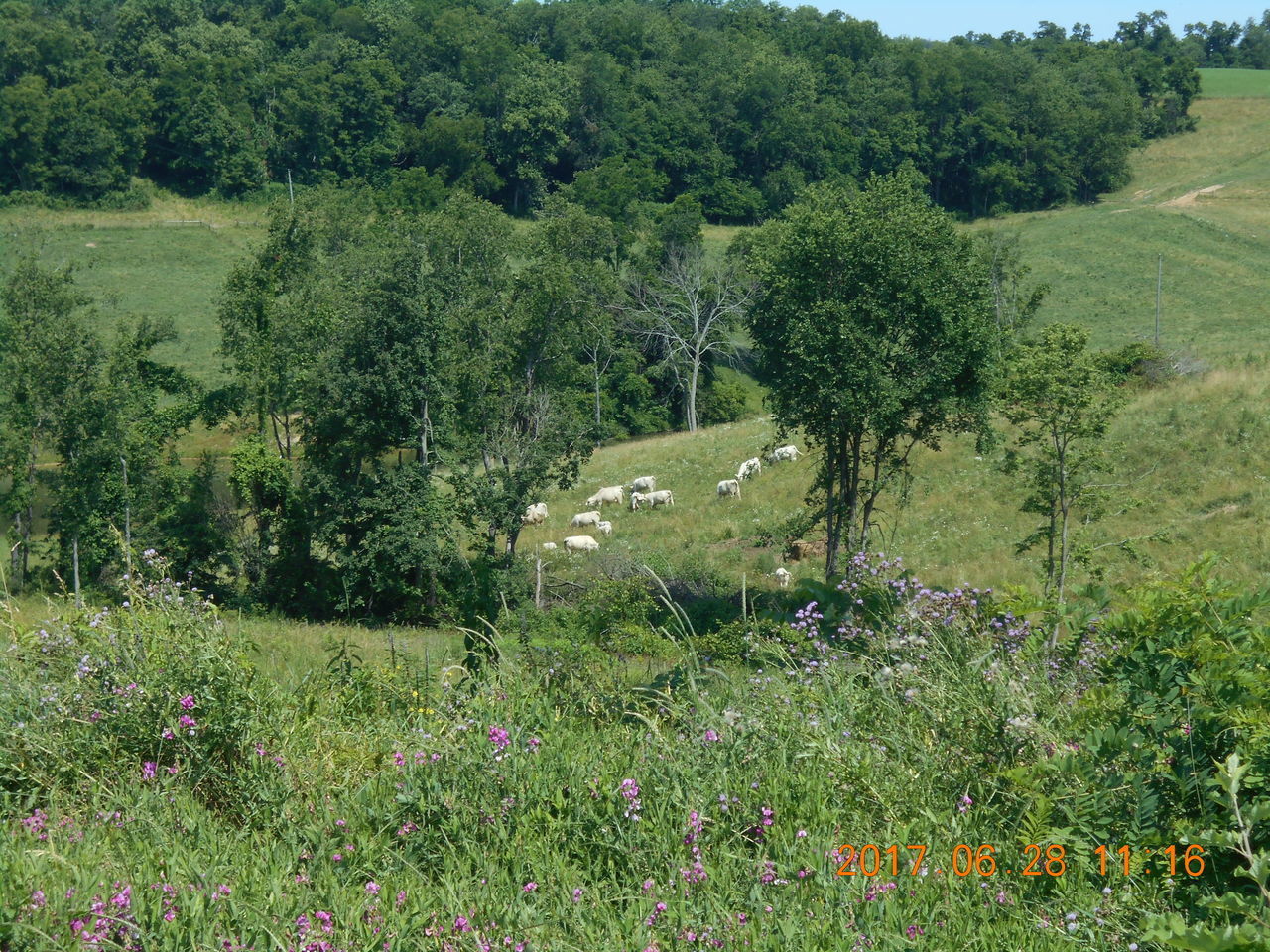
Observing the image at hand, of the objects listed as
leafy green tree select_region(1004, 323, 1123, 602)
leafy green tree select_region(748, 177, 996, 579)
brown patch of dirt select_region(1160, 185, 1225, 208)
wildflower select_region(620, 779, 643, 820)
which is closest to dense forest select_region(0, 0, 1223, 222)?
brown patch of dirt select_region(1160, 185, 1225, 208)

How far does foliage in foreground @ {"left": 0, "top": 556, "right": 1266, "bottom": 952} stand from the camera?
3.85 metres

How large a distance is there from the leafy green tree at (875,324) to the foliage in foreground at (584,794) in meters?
16.8

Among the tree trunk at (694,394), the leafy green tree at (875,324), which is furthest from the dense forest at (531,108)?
the leafy green tree at (875,324)

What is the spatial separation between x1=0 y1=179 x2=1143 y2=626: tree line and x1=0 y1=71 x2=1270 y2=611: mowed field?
203 cm

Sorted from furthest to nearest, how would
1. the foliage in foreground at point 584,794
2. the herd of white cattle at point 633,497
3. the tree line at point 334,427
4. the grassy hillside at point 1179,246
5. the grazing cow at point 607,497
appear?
the grassy hillside at point 1179,246 → the grazing cow at point 607,497 → the herd of white cattle at point 633,497 → the tree line at point 334,427 → the foliage in foreground at point 584,794

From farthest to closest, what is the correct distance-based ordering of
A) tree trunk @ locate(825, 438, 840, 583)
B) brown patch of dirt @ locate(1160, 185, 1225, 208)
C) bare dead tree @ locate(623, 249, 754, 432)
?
brown patch of dirt @ locate(1160, 185, 1225, 208) < bare dead tree @ locate(623, 249, 754, 432) < tree trunk @ locate(825, 438, 840, 583)

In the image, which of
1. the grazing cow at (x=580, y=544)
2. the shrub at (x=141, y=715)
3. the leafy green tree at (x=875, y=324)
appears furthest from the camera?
the grazing cow at (x=580, y=544)

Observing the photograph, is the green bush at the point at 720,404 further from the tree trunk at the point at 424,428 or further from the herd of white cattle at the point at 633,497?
the tree trunk at the point at 424,428

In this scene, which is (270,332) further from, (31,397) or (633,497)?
(633,497)

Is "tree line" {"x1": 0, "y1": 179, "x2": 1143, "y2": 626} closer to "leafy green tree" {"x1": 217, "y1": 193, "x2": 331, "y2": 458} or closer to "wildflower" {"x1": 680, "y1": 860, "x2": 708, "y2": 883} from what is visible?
"leafy green tree" {"x1": 217, "y1": 193, "x2": 331, "y2": 458}

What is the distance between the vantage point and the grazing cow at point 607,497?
40.9 m
